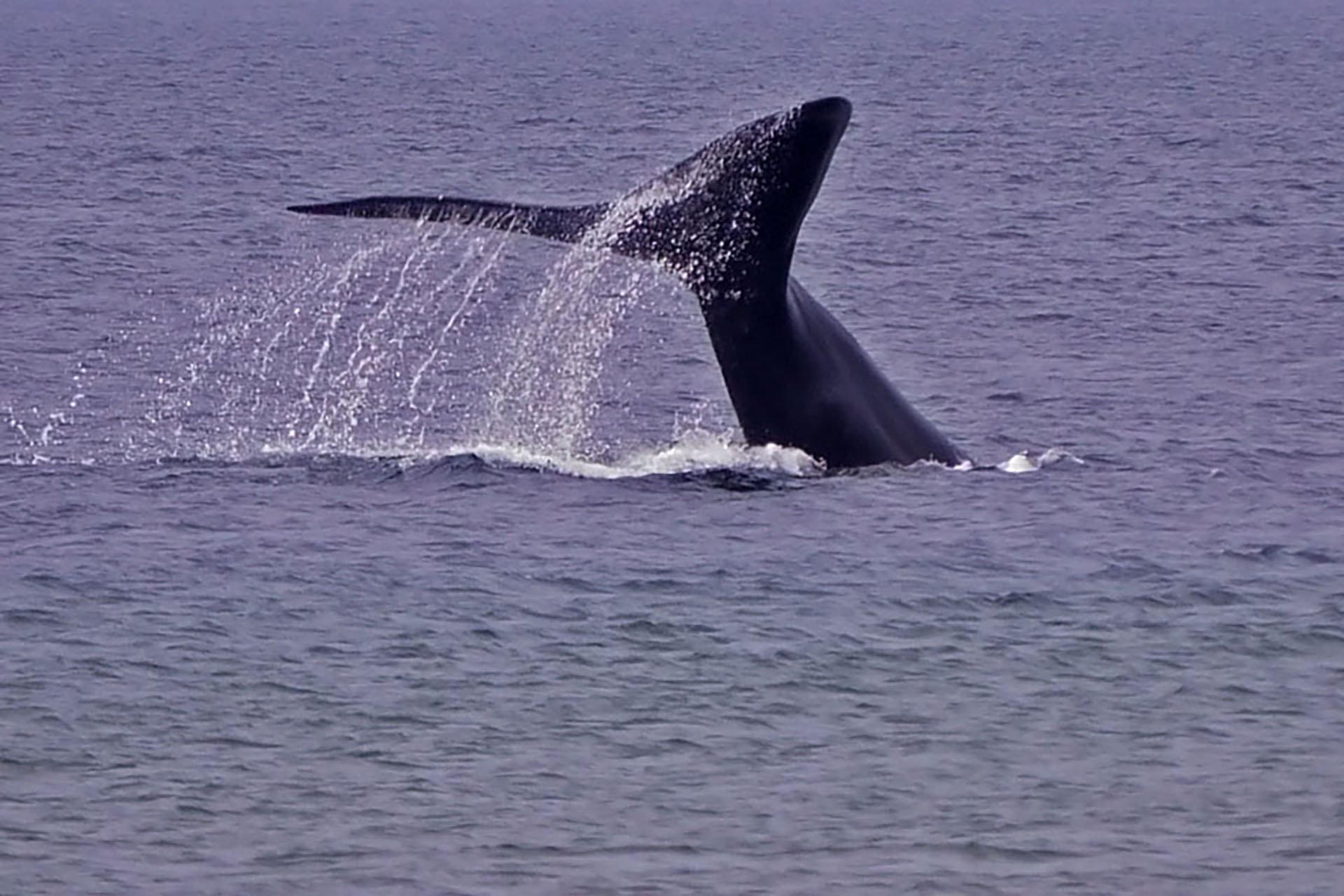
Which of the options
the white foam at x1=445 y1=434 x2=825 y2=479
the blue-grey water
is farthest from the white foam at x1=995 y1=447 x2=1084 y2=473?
the white foam at x1=445 y1=434 x2=825 y2=479

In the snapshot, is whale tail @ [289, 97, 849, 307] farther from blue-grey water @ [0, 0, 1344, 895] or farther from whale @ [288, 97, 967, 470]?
blue-grey water @ [0, 0, 1344, 895]

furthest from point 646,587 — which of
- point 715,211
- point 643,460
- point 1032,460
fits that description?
point 1032,460

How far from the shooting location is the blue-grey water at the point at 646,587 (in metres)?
12.8

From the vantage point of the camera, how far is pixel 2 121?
2574 inches

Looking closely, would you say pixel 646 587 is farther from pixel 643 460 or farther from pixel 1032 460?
pixel 1032 460

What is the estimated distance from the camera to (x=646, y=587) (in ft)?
54.7

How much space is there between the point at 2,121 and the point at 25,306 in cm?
3561

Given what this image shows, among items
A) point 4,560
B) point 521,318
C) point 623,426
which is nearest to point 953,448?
point 623,426

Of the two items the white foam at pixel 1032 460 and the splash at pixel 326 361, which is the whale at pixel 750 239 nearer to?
the white foam at pixel 1032 460

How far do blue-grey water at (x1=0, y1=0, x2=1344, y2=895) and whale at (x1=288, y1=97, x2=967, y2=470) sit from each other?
555mm

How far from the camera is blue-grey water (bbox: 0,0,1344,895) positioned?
12.8 meters

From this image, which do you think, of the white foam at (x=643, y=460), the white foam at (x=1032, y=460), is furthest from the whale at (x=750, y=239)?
the white foam at (x=1032, y=460)

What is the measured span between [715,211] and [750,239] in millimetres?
264

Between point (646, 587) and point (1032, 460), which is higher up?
point (646, 587)
